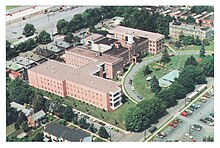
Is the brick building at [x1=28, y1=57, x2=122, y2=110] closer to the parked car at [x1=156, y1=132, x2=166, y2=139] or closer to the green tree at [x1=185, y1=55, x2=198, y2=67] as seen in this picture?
the parked car at [x1=156, y1=132, x2=166, y2=139]

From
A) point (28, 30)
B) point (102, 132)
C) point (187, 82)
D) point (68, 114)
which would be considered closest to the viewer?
point (102, 132)

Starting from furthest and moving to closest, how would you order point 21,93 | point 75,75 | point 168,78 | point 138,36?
1. point 138,36
2. point 168,78
3. point 75,75
4. point 21,93

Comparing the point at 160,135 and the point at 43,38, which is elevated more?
the point at 43,38

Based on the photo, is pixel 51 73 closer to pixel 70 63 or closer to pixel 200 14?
pixel 70 63

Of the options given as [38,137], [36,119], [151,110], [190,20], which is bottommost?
[38,137]

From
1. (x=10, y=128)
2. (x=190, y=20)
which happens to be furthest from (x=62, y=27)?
(x=10, y=128)

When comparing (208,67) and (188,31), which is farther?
(188,31)

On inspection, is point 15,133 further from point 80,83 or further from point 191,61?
point 191,61

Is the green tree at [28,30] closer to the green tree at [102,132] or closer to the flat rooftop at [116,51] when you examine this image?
the flat rooftop at [116,51]
